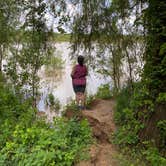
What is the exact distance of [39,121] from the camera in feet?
23.5

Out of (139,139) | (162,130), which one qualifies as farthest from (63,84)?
(162,130)

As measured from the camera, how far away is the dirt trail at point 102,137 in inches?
217

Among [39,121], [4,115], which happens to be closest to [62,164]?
[39,121]

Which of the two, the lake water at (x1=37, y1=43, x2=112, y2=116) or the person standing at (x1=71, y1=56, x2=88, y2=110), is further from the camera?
the lake water at (x1=37, y1=43, x2=112, y2=116)

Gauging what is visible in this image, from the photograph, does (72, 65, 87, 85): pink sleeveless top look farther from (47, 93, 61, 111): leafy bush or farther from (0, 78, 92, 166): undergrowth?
(47, 93, 61, 111): leafy bush

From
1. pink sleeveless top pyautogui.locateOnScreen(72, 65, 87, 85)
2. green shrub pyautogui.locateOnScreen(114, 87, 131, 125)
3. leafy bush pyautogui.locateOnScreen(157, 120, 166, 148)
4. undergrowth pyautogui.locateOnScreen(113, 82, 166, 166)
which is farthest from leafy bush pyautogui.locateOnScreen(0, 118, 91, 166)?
pink sleeveless top pyautogui.locateOnScreen(72, 65, 87, 85)

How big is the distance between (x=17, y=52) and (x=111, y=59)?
144 inches

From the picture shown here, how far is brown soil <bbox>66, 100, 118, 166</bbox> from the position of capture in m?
5.50

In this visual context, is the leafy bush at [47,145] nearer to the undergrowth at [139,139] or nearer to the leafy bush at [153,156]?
the undergrowth at [139,139]

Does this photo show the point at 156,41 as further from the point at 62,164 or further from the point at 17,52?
the point at 17,52

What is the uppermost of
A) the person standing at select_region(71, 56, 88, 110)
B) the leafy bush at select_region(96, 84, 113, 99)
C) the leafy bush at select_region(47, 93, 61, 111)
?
the person standing at select_region(71, 56, 88, 110)

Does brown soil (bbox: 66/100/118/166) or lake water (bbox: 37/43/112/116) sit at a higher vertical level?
lake water (bbox: 37/43/112/116)

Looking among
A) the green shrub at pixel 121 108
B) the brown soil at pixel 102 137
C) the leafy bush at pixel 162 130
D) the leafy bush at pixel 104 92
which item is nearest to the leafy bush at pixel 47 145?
the brown soil at pixel 102 137

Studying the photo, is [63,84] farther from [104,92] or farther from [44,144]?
[44,144]
